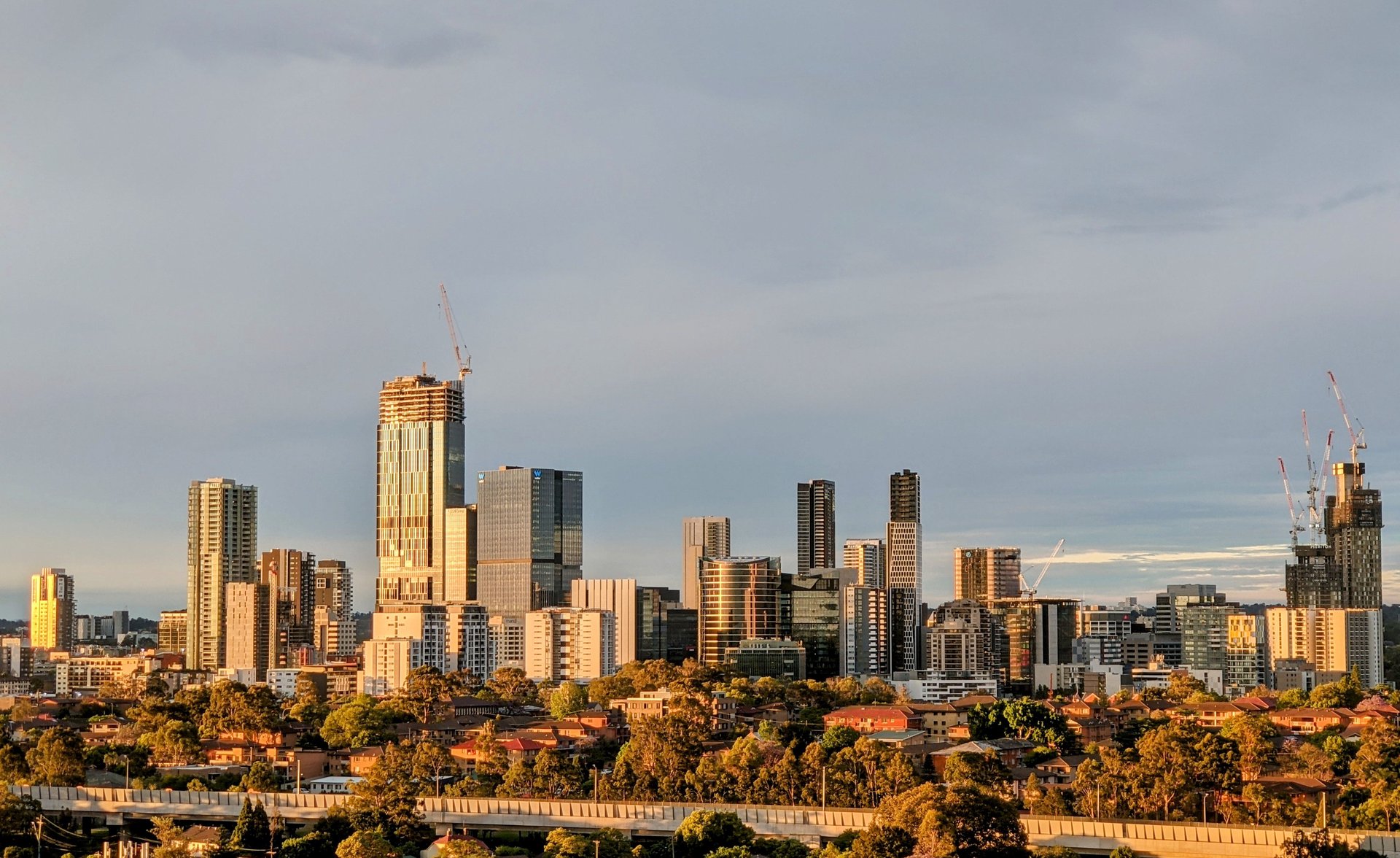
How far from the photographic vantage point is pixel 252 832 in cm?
6875

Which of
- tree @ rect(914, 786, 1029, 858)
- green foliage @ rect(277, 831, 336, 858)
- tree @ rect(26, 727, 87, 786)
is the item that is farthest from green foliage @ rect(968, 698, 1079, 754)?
tree @ rect(26, 727, 87, 786)

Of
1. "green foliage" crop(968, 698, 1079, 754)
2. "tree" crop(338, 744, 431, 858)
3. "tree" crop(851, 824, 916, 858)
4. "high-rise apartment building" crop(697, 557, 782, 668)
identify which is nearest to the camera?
"tree" crop(851, 824, 916, 858)

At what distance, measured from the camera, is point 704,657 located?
194250mm

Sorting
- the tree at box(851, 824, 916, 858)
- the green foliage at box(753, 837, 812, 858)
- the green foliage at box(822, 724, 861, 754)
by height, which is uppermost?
the tree at box(851, 824, 916, 858)

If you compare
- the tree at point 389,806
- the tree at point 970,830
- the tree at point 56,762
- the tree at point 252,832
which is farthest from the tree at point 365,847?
the tree at point 56,762

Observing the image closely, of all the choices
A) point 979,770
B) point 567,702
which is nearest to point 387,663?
point 567,702

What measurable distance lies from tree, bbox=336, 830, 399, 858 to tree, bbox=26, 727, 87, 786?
2778 centimetres

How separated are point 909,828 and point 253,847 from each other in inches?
987

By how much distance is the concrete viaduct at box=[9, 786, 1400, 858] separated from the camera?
65875 millimetres

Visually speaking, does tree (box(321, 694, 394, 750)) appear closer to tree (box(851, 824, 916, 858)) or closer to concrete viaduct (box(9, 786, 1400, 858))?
concrete viaduct (box(9, 786, 1400, 858))

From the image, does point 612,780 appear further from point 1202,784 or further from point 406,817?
point 1202,784

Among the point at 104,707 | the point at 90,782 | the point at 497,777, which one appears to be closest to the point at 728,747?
the point at 497,777

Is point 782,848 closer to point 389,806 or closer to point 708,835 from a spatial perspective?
point 708,835

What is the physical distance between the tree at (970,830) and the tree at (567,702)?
71.8 metres
